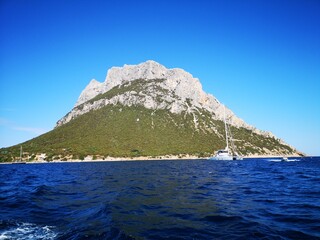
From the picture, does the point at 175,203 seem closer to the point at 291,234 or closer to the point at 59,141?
the point at 291,234

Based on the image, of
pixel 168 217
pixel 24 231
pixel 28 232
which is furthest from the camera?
pixel 168 217

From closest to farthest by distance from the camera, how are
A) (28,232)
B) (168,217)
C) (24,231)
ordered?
(28,232) → (24,231) → (168,217)

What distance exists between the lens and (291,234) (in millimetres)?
12953

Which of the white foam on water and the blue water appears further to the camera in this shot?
the white foam on water

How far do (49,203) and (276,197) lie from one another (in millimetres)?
21467

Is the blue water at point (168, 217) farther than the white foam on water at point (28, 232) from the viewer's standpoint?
No

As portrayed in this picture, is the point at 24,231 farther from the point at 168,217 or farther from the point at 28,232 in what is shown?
the point at 168,217

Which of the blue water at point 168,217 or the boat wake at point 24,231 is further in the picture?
the boat wake at point 24,231

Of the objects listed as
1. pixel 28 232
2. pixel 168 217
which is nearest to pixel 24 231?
pixel 28 232

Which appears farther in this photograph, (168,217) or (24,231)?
(168,217)

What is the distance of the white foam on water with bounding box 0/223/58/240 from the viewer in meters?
13.9

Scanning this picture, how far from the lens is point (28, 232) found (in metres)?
15.0

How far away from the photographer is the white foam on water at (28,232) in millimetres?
13922

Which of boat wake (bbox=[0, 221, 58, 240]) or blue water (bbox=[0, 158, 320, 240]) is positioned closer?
blue water (bbox=[0, 158, 320, 240])
